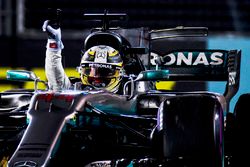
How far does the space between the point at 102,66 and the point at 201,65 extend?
1499 mm

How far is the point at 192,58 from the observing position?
25.4 ft

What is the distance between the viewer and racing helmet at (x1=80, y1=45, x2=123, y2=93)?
21.4ft

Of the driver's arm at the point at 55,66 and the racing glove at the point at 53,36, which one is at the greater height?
the racing glove at the point at 53,36

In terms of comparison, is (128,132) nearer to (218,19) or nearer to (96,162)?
(96,162)

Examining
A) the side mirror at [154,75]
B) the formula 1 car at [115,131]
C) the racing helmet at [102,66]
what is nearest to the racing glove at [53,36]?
the racing helmet at [102,66]

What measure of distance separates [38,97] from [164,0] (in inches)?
267

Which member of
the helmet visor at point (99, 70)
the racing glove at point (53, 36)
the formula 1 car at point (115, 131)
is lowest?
the formula 1 car at point (115, 131)

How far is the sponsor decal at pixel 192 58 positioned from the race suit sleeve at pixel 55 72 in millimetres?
1078

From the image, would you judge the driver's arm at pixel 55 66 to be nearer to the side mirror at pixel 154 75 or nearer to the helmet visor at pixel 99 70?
the helmet visor at pixel 99 70

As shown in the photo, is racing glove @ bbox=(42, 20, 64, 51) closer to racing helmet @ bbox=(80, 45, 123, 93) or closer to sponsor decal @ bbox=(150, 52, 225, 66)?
racing helmet @ bbox=(80, 45, 123, 93)

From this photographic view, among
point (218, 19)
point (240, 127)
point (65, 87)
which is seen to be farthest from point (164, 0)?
point (240, 127)

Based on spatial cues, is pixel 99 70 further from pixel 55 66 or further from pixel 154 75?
pixel 154 75

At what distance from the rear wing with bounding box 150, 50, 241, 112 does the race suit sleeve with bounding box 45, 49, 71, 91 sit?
94 cm

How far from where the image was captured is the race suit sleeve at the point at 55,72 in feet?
22.9
